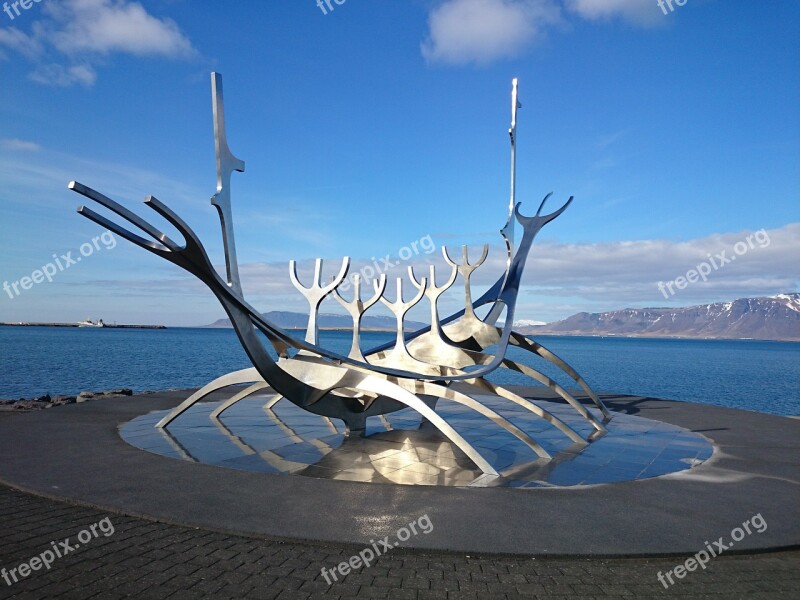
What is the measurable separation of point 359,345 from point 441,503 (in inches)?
188

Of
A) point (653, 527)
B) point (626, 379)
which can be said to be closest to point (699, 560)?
point (653, 527)

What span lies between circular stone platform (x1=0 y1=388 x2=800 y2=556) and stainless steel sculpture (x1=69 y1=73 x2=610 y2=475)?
1.93m

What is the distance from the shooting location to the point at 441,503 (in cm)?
827

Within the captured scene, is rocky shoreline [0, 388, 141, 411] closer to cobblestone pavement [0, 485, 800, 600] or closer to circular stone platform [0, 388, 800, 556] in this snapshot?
Result: circular stone platform [0, 388, 800, 556]

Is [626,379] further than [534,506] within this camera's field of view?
Yes

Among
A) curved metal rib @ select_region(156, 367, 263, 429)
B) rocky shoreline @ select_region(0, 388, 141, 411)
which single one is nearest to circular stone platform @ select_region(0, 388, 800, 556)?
curved metal rib @ select_region(156, 367, 263, 429)

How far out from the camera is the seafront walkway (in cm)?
569

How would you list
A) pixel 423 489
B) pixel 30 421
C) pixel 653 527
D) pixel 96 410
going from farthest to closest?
1. pixel 96 410
2. pixel 30 421
3. pixel 423 489
4. pixel 653 527

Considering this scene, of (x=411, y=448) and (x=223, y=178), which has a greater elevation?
(x=223, y=178)

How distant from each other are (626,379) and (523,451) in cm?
4466

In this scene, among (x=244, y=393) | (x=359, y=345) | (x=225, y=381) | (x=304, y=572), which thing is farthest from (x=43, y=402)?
(x=304, y=572)

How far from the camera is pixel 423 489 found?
8.98 metres

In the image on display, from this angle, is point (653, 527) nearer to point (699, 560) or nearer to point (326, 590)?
point (699, 560)

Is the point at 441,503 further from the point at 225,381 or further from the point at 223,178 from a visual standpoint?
the point at 223,178
